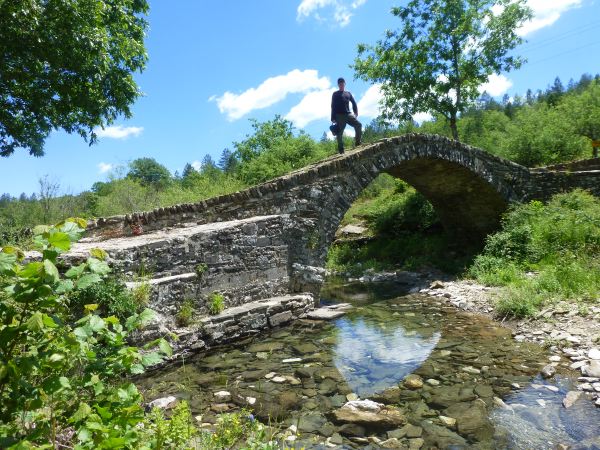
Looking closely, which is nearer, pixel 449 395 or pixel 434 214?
pixel 449 395

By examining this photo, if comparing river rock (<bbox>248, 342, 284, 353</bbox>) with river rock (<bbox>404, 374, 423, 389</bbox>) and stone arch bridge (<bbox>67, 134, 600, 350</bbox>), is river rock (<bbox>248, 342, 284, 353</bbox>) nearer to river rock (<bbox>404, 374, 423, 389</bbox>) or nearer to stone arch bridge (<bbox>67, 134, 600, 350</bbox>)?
stone arch bridge (<bbox>67, 134, 600, 350</bbox>)

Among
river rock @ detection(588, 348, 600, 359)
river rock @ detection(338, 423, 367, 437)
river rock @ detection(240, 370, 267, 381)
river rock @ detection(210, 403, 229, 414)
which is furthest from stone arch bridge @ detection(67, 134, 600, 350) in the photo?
river rock @ detection(588, 348, 600, 359)

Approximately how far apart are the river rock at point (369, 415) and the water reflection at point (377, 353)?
1.32ft

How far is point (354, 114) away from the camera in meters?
9.52

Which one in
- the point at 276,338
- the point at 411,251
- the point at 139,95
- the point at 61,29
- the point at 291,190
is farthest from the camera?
the point at 411,251

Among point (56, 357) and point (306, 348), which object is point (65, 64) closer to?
point (306, 348)

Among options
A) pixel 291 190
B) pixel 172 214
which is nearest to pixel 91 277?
pixel 172 214

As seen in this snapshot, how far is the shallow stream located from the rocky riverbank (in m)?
0.18

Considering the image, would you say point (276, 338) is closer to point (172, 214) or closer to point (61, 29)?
point (172, 214)

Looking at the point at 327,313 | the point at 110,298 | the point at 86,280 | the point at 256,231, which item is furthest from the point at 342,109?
the point at 86,280

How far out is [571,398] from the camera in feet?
13.8

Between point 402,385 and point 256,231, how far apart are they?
12.8ft

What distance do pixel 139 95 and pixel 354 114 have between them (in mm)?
5447

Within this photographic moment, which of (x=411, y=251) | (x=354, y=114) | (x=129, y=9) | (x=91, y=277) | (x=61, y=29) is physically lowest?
(x=411, y=251)
